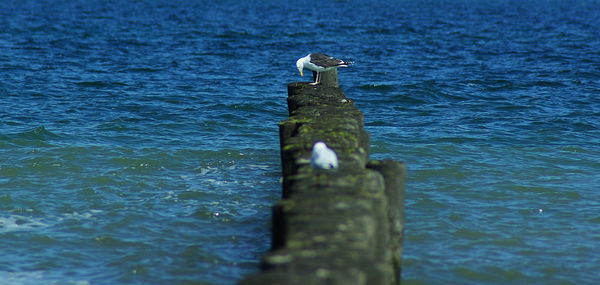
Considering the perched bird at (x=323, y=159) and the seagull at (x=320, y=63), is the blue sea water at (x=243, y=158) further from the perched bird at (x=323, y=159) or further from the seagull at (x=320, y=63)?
the perched bird at (x=323, y=159)

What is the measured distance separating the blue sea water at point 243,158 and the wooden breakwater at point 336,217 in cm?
150

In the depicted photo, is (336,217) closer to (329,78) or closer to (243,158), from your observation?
(329,78)

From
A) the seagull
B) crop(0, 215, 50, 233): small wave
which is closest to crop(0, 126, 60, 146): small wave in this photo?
crop(0, 215, 50, 233): small wave

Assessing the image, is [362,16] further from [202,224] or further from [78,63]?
[202,224]

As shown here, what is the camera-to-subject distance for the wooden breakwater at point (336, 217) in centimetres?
380

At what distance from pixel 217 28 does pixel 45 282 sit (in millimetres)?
30795

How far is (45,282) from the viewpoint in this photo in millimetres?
6570

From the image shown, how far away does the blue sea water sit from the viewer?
7.20 m

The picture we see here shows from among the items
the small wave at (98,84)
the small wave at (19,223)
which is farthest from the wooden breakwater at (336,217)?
the small wave at (98,84)

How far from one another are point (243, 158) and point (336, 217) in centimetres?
720

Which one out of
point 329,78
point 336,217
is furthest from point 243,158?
point 336,217

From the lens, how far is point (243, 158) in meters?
11.5

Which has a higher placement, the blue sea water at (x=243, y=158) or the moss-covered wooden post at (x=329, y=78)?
the moss-covered wooden post at (x=329, y=78)

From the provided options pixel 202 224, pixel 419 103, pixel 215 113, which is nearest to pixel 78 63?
pixel 215 113
